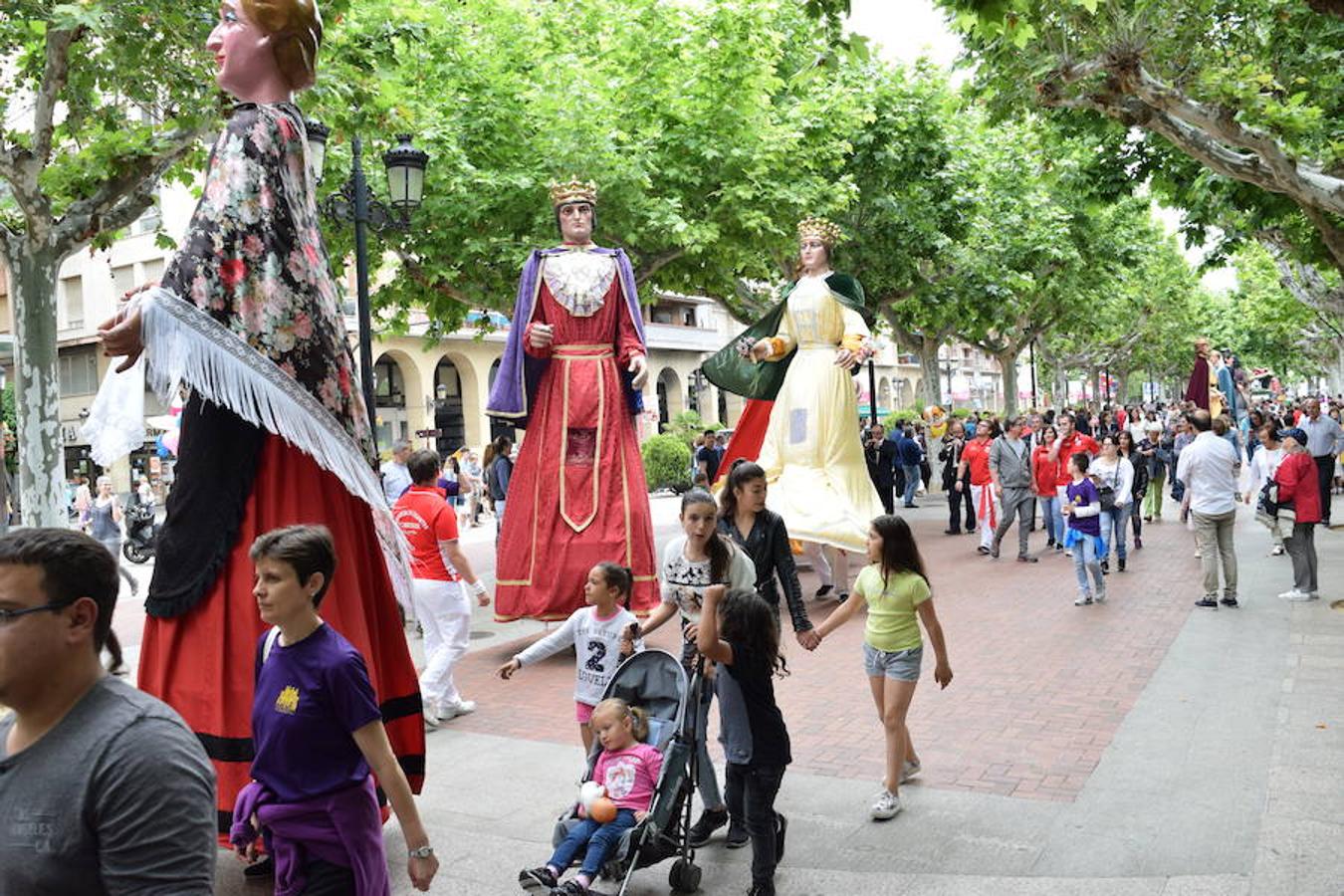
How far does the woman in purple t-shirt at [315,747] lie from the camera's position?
2971 mm

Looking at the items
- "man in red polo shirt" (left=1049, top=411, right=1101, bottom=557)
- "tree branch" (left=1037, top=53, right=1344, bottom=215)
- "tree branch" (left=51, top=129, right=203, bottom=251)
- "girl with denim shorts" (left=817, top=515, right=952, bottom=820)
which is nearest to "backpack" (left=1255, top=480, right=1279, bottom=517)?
"tree branch" (left=1037, top=53, right=1344, bottom=215)

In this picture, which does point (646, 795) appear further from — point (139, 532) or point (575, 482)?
point (139, 532)

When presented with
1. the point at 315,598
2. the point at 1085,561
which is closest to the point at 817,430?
the point at 1085,561

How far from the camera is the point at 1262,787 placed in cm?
524

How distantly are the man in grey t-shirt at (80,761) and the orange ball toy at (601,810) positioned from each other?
94.2 inches

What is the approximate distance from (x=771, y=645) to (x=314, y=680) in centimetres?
195

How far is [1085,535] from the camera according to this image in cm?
1028

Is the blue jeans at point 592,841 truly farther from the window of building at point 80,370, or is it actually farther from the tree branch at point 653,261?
the window of building at point 80,370

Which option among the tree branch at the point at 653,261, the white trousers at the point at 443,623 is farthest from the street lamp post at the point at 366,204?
the tree branch at the point at 653,261

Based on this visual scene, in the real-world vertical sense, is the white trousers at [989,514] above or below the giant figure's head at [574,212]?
below

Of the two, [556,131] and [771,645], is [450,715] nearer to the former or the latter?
[771,645]

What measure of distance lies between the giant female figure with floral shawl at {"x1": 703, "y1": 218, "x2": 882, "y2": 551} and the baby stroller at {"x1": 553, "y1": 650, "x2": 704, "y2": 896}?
5.70 m

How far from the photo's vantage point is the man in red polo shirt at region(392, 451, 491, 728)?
6.80 meters

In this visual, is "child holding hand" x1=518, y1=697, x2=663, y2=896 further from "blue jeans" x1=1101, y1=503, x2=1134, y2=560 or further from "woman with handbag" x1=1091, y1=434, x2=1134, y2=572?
"blue jeans" x1=1101, y1=503, x2=1134, y2=560
